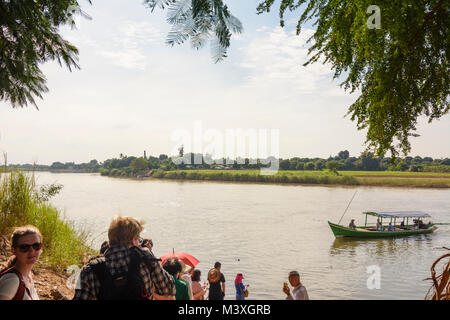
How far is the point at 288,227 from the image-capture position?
2864 cm

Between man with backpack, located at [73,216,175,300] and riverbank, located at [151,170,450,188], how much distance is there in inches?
2806

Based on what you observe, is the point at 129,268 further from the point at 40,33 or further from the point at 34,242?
the point at 40,33

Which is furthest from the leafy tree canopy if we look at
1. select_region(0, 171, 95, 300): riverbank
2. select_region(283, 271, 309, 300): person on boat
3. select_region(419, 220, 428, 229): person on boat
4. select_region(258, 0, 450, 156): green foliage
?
select_region(419, 220, 428, 229): person on boat

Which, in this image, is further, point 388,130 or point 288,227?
point 288,227

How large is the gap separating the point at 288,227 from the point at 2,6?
88.6 feet

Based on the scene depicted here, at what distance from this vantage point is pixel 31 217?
676cm

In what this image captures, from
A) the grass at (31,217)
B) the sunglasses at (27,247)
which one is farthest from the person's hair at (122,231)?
the grass at (31,217)

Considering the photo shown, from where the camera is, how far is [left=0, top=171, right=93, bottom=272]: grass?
6.36 meters

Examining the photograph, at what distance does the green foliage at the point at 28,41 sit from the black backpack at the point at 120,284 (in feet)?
8.58

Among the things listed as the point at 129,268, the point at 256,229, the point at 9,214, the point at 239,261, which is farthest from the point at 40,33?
the point at 256,229

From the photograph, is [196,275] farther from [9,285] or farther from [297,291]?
[9,285]

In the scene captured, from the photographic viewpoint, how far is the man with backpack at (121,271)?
2.28 metres

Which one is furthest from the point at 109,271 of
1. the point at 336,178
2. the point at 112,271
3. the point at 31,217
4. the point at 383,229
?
the point at 336,178

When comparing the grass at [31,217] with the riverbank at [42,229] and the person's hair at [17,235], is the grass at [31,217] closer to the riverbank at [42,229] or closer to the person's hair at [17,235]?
the riverbank at [42,229]
